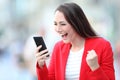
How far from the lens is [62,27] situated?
100cm

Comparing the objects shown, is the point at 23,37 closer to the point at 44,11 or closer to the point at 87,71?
the point at 44,11

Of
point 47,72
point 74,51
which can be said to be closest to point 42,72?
→ point 47,72

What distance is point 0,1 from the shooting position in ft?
5.36

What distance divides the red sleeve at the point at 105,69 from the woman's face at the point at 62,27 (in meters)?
0.13

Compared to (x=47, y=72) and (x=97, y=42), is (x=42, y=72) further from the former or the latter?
(x=97, y=42)

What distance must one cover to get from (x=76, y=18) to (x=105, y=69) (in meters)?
0.20

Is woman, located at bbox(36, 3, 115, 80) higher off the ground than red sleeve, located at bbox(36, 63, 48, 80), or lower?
higher

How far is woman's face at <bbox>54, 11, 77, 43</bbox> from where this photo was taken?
39.4 inches

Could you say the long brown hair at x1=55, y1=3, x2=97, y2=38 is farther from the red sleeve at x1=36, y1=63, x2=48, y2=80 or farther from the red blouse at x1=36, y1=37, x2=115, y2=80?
the red sleeve at x1=36, y1=63, x2=48, y2=80

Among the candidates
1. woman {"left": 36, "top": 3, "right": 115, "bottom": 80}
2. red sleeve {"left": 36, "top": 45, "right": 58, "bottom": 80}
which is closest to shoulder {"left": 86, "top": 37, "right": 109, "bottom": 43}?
woman {"left": 36, "top": 3, "right": 115, "bottom": 80}

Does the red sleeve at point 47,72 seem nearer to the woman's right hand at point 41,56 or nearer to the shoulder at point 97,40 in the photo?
the woman's right hand at point 41,56

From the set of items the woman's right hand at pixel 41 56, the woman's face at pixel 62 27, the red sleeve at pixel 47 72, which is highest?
the woman's face at pixel 62 27

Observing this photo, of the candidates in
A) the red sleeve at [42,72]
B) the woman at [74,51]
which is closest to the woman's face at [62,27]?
the woman at [74,51]

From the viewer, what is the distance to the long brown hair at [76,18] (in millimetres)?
1014
